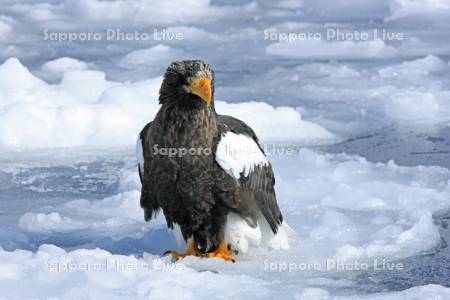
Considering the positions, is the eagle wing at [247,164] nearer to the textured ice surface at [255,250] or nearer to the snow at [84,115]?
the textured ice surface at [255,250]

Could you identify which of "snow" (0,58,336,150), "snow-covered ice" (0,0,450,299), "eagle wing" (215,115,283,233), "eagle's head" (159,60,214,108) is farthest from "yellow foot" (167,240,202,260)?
"snow" (0,58,336,150)

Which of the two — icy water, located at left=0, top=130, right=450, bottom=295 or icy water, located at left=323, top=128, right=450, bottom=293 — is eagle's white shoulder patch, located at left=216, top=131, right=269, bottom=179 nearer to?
icy water, located at left=0, top=130, right=450, bottom=295

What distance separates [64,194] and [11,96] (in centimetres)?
249

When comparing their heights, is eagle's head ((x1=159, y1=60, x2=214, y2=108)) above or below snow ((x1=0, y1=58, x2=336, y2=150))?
below

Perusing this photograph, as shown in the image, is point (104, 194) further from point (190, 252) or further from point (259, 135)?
point (259, 135)

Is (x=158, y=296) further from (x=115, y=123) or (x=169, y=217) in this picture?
(x=115, y=123)

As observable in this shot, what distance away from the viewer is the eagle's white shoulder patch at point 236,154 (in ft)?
15.1

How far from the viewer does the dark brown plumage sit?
4.57 m

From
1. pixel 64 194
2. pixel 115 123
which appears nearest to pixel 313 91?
pixel 115 123

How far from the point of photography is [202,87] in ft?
14.5

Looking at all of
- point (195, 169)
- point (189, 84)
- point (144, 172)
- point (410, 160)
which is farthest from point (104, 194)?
point (410, 160)

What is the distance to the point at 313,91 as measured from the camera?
953 cm

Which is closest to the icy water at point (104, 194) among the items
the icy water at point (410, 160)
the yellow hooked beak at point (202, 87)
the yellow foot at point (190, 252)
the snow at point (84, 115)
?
the icy water at point (410, 160)

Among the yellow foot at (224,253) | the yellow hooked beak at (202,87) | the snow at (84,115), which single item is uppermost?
the snow at (84,115)
